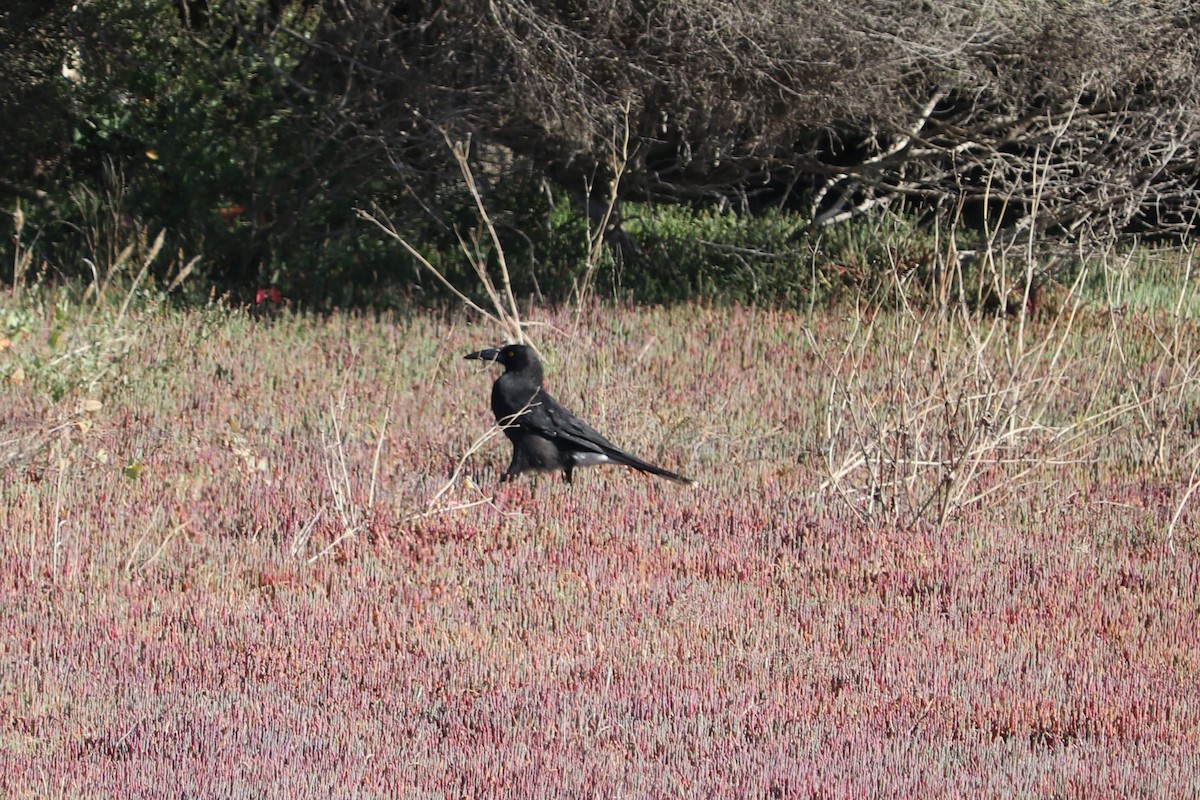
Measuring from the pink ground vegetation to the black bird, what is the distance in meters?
0.14

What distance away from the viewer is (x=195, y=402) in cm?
936

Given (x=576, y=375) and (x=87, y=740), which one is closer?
(x=87, y=740)

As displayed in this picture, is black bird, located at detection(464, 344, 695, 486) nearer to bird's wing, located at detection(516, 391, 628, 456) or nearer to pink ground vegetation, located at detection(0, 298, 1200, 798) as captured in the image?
bird's wing, located at detection(516, 391, 628, 456)

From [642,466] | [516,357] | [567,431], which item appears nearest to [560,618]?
[642,466]

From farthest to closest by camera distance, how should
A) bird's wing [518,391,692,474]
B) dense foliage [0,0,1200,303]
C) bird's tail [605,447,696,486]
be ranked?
1. dense foliage [0,0,1200,303]
2. bird's wing [518,391,692,474]
3. bird's tail [605,447,696,486]

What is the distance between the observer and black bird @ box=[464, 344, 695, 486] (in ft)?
24.8

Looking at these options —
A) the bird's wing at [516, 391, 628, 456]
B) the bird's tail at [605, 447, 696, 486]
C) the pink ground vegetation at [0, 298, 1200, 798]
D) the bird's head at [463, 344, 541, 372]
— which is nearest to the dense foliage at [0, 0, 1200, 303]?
the pink ground vegetation at [0, 298, 1200, 798]

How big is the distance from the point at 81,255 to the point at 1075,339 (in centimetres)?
770

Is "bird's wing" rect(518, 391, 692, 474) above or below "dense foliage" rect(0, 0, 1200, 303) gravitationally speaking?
below

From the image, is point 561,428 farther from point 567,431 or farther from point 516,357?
point 516,357

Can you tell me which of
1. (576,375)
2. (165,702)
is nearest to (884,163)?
(576,375)

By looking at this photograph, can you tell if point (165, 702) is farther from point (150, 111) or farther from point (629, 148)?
point (150, 111)

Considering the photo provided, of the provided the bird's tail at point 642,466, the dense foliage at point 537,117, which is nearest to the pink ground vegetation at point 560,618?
the bird's tail at point 642,466

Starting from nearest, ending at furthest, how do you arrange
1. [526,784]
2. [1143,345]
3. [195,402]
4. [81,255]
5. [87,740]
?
[526,784] → [87,740] → [195,402] → [1143,345] → [81,255]
